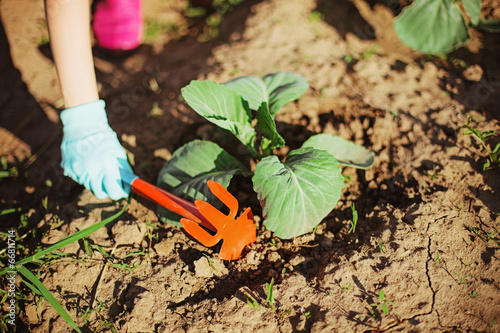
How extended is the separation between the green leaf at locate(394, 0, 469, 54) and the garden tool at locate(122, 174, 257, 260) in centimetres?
191

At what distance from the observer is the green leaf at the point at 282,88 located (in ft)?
6.00

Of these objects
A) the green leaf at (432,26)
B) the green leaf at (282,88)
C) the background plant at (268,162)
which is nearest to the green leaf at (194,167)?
the background plant at (268,162)

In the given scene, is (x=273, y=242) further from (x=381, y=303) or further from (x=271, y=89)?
Result: (x=271, y=89)

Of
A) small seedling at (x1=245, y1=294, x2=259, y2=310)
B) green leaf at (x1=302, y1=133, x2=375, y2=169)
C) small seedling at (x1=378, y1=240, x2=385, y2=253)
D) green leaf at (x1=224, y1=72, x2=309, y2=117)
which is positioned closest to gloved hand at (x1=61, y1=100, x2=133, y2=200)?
→ green leaf at (x1=224, y1=72, x2=309, y2=117)

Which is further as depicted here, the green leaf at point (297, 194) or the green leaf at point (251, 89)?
the green leaf at point (251, 89)

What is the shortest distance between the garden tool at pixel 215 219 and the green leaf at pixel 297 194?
0.15 metres

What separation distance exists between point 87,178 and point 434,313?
1.87 metres

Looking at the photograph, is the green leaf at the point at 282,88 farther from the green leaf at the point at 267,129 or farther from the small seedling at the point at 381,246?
the small seedling at the point at 381,246

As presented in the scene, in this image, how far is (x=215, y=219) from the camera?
1.49 m

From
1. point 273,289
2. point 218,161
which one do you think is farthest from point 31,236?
point 273,289

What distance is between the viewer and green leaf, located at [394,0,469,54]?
2385mm

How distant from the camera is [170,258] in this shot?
1.69 metres

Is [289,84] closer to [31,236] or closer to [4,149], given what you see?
[31,236]

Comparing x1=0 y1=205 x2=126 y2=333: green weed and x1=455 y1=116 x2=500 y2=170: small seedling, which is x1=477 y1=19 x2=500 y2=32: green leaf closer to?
x1=455 y1=116 x2=500 y2=170: small seedling
